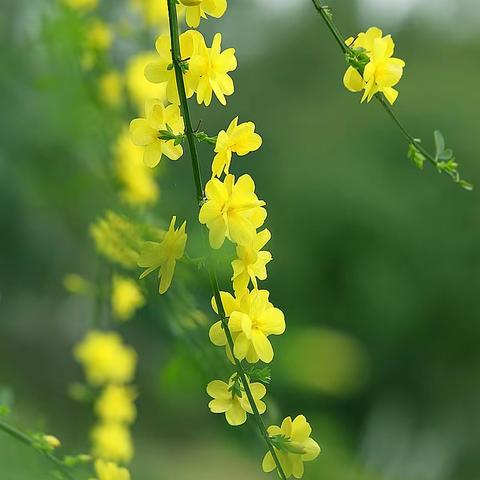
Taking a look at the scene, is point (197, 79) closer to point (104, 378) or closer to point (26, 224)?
point (104, 378)

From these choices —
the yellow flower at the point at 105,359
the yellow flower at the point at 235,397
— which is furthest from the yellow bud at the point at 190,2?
the yellow flower at the point at 105,359

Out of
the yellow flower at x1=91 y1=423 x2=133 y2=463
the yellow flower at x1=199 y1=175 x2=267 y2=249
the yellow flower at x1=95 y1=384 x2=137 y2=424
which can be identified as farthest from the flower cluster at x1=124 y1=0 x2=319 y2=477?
the yellow flower at x1=95 y1=384 x2=137 y2=424

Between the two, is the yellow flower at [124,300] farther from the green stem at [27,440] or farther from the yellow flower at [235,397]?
the yellow flower at [235,397]

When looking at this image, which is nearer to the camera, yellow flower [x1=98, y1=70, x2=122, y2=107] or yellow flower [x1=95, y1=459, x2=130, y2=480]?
yellow flower [x1=95, y1=459, x2=130, y2=480]

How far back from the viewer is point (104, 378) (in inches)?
76.9

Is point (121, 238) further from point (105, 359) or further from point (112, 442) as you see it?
point (105, 359)

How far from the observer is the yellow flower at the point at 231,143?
69 cm

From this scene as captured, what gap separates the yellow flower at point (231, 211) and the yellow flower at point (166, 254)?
4 centimetres

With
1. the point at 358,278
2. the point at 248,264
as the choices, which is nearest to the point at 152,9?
the point at 248,264

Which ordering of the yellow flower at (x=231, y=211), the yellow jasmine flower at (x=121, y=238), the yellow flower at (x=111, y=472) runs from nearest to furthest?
the yellow flower at (x=231, y=211) → the yellow flower at (x=111, y=472) → the yellow jasmine flower at (x=121, y=238)

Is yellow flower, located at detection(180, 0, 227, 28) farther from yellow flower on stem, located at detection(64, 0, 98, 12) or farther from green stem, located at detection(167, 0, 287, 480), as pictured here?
yellow flower on stem, located at detection(64, 0, 98, 12)

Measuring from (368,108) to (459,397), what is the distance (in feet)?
6.99

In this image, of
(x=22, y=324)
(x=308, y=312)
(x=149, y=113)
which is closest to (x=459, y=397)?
(x=308, y=312)

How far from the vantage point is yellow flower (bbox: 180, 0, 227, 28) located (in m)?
0.72
